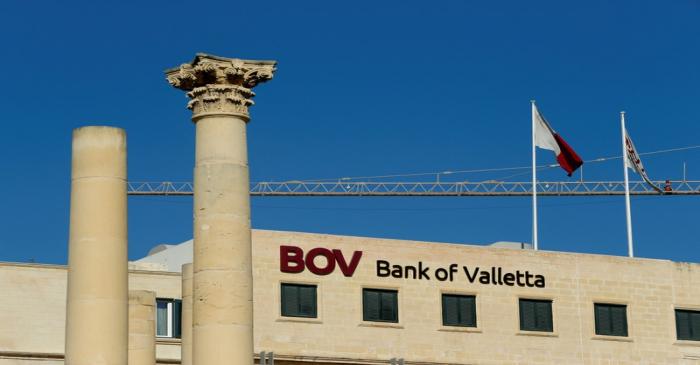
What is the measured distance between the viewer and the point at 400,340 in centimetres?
6450

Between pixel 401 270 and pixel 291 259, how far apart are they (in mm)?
4878

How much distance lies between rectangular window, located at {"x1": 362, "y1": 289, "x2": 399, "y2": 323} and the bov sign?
0.74 metres

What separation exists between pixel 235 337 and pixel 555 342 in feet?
99.5

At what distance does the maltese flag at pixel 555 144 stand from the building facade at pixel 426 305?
25.4ft

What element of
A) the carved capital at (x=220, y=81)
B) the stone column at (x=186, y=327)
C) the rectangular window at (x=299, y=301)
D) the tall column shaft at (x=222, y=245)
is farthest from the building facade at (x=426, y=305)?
the tall column shaft at (x=222, y=245)

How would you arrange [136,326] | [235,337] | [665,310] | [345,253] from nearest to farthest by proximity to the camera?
[235,337], [136,326], [345,253], [665,310]

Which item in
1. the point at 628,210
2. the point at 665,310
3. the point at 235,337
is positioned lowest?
the point at 235,337

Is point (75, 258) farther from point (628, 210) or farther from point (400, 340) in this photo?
point (628, 210)

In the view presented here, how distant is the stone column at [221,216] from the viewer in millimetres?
39375

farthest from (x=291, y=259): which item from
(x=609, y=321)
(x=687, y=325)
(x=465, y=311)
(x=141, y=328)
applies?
(x=687, y=325)

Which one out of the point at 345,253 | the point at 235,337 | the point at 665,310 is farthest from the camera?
the point at 665,310

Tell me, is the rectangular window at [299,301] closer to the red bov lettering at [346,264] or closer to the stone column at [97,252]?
the red bov lettering at [346,264]

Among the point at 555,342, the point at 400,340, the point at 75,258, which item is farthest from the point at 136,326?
the point at 555,342

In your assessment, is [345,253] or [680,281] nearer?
[345,253]
